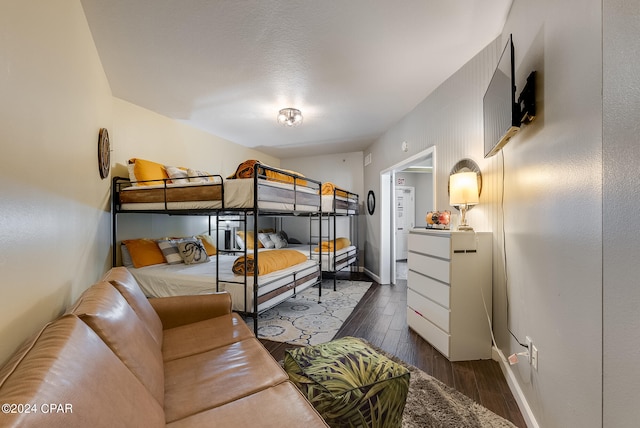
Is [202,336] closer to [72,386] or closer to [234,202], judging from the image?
[72,386]

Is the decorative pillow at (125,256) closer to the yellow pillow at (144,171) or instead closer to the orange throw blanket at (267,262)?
the yellow pillow at (144,171)

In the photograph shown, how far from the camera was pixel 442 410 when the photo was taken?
61.3 inches

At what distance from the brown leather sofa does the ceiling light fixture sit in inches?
96.7

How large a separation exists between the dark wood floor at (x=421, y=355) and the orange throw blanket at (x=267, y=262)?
2.15 feet

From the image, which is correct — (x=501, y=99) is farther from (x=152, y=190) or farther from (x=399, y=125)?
(x=152, y=190)

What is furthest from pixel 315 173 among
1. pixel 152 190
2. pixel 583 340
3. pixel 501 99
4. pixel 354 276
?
pixel 583 340

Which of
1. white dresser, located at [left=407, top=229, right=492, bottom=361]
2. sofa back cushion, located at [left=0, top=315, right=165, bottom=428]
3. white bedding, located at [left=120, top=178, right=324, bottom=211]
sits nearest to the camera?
sofa back cushion, located at [left=0, top=315, right=165, bottom=428]

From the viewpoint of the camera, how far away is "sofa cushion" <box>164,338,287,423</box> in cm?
102

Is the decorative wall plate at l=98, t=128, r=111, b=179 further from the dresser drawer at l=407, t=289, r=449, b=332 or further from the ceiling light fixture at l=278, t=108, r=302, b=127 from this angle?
the dresser drawer at l=407, t=289, r=449, b=332

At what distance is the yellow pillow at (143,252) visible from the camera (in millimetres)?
3123

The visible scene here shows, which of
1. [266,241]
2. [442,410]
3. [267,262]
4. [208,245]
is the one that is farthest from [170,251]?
[442,410]

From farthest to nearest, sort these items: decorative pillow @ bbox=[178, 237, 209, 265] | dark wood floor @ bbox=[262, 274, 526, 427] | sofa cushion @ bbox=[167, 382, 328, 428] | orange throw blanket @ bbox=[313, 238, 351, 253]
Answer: orange throw blanket @ bbox=[313, 238, 351, 253] → decorative pillow @ bbox=[178, 237, 209, 265] → dark wood floor @ bbox=[262, 274, 526, 427] → sofa cushion @ bbox=[167, 382, 328, 428]

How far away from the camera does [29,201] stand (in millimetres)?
1089

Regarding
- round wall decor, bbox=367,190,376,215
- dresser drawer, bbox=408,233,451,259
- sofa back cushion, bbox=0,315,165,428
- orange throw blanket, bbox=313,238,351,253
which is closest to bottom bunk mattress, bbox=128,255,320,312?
orange throw blanket, bbox=313,238,351,253
